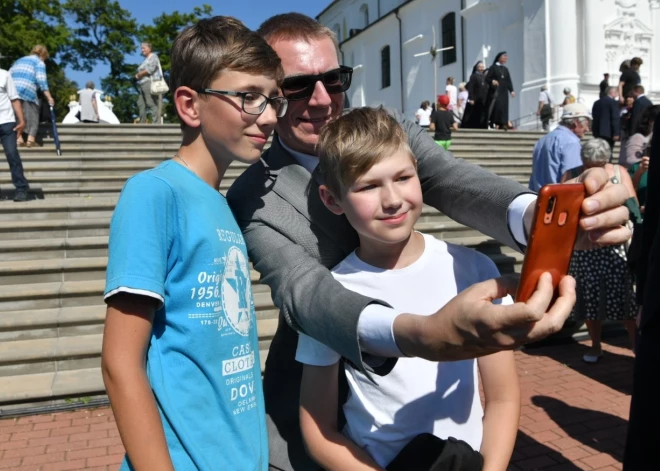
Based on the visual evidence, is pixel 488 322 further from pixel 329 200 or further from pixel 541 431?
pixel 541 431

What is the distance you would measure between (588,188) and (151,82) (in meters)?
15.0

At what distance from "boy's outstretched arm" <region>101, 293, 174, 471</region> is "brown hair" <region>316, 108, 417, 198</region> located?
1.80 feet

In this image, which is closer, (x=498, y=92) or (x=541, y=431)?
(x=541, y=431)

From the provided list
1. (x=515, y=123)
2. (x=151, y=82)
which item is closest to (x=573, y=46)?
(x=515, y=123)

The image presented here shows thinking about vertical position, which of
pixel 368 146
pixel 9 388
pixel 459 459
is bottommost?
pixel 9 388

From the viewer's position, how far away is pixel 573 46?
23422 millimetres

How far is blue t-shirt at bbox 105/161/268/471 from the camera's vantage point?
1.39 m

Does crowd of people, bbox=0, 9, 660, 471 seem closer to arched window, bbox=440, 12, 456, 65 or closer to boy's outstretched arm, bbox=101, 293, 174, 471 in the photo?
boy's outstretched arm, bbox=101, 293, 174, 471

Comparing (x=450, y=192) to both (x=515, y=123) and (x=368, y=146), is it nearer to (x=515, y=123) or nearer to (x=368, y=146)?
(x=368, y=146)

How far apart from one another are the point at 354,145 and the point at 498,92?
1820cm

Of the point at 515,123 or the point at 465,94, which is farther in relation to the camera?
the point at 515,123

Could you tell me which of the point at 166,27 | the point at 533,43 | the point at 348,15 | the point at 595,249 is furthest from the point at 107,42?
the point at 595,249

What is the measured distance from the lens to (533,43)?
79.9 feet

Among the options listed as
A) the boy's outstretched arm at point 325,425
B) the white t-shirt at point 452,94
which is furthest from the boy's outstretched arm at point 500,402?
the white t-shirt at point 452,94
